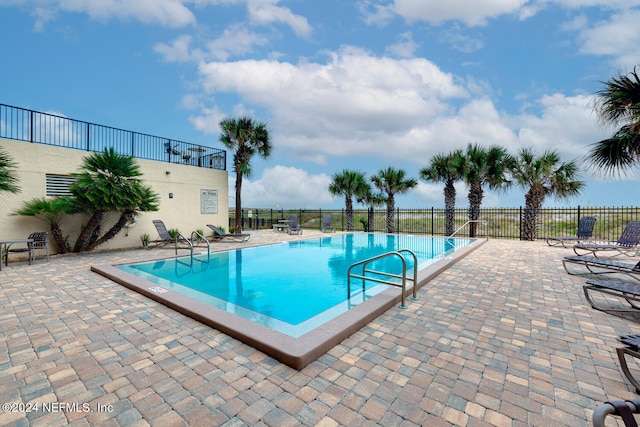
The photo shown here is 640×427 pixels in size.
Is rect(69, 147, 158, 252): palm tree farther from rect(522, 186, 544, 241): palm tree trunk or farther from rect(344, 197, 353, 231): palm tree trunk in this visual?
rect(522, 186, 544, 241): palm tree trunk

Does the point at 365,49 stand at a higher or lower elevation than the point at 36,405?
higher

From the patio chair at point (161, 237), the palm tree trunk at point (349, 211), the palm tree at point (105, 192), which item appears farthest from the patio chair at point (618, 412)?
the palm tree trunk at point (349, 211)

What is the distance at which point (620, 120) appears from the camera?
7.92 meters

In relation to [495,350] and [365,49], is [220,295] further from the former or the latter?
[365,49]

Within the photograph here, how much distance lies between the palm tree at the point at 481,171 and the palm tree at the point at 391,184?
2.99 meters

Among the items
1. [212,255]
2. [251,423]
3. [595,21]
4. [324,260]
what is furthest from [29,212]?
[595,21]

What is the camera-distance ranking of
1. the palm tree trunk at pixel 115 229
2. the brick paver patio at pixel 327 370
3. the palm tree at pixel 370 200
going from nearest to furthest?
the brick paver patio at pixel 327 370, the palm tree trunk at pixel 115 229, the palm tree at pixel 370 200

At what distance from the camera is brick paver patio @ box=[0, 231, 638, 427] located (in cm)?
206

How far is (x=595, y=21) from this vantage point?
7898mm

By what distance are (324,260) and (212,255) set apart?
12.2ft

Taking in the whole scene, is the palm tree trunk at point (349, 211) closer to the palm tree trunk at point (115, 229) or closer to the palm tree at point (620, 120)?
the palm tree at point (620, 120)

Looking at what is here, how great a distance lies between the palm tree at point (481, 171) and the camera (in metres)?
14.1

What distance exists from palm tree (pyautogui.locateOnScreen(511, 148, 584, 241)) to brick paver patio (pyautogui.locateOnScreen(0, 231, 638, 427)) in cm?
1122

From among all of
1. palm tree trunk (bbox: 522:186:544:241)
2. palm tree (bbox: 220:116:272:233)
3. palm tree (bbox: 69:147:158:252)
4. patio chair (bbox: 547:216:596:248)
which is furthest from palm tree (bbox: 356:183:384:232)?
palm tree (bbox: 69:147:158:252)
